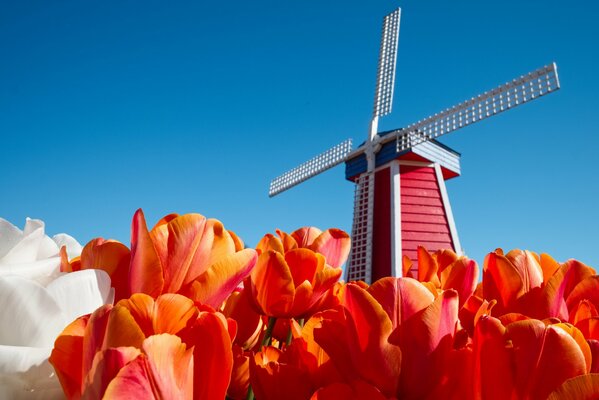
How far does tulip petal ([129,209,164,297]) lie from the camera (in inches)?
21.3

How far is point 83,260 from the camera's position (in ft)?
2.07

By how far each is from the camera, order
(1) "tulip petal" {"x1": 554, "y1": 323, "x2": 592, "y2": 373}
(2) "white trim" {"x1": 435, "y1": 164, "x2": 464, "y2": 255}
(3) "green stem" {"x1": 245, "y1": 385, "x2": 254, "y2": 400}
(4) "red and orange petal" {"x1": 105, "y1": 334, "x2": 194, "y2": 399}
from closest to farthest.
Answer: (4) "red and orange petal" {"x1": 105, "y1": 334, "x2": 194, "y2": 399} < (1) "tulip petal" {"x1": 554, "y1": 323, "x2": 592, "y2": 373} < (3) "green stem" {"x1": 245, "y1": 385, "x2": 254, "y2": 400} < (2) "white trim" {"x1": 435, "y1": 164, "x2": 464, "y2": 255}

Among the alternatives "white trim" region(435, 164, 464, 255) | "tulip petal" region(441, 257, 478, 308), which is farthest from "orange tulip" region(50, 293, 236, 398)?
"white trim" region(435, 164, 464, 255)

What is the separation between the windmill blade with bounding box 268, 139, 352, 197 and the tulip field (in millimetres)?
13702

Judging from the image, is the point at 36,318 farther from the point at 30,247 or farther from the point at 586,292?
the point at 586,292

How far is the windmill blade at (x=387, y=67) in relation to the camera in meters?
15.0

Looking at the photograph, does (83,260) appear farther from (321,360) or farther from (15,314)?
(321,360)

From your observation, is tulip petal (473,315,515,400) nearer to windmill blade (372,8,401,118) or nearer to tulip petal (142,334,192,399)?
tulip petal (142,334,192,399)

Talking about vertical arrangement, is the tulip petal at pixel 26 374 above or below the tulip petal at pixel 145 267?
below

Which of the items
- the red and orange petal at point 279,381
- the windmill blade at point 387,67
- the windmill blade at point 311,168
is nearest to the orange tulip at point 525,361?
the red and orange petal at point 279,381

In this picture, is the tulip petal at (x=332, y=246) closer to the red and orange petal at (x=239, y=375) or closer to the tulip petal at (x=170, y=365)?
the red and orange petal at (x=239, y=375)

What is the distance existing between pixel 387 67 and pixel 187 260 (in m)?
16.0

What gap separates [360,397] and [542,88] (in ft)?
41.7

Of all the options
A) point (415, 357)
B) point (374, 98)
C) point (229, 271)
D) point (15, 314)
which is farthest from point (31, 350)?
point (374, 98)
